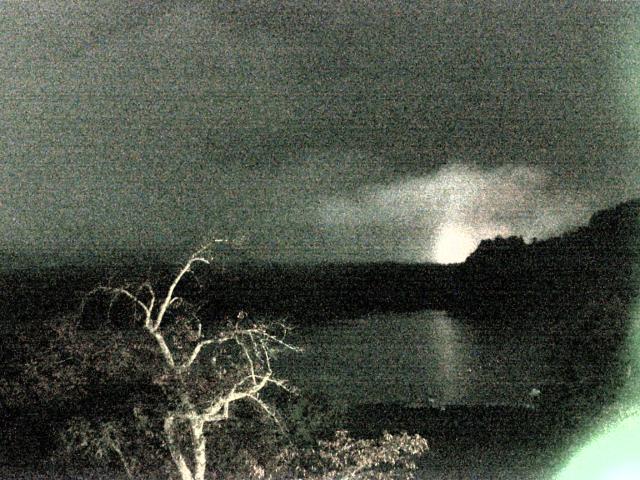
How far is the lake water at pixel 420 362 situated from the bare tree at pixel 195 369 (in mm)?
5215

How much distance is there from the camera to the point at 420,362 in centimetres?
1566

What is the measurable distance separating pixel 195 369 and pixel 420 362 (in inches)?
421

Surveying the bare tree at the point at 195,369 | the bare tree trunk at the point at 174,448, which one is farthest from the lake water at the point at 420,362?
the bare tree trunk at the point at 174,448

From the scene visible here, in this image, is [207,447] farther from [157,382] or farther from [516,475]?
[516,475]

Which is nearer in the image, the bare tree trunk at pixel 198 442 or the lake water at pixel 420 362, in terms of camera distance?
the bare tree trunk at pixel 198 442

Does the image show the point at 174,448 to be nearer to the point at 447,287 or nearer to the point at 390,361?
the point at 390,361

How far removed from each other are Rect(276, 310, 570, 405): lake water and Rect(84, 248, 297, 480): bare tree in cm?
521

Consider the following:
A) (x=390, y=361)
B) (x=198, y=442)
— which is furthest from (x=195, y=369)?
(x=390, y=361)

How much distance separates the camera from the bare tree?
551 cm

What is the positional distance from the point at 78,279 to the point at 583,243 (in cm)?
1159

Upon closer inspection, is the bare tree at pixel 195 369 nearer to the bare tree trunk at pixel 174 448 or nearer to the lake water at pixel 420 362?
the bare tree trunk at pixel 174 448

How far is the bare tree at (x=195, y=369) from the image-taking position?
5.51 meters

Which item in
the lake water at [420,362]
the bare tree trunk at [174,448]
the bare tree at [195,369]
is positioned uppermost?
the lake water at [420,362]

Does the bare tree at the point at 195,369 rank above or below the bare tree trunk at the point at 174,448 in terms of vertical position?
above
